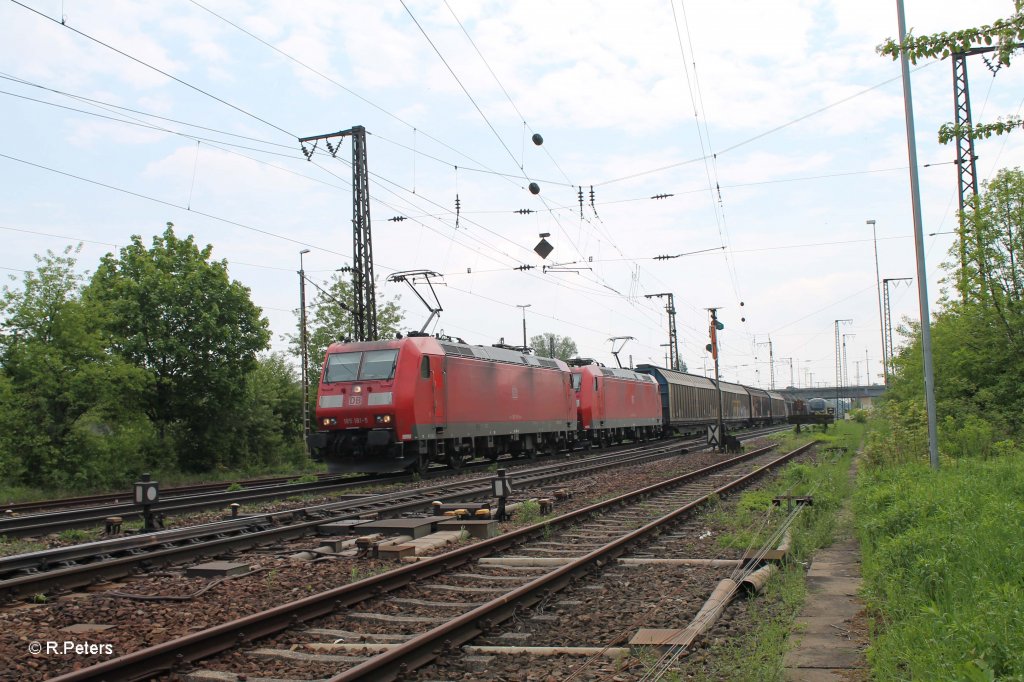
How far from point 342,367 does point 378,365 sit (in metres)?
1.15

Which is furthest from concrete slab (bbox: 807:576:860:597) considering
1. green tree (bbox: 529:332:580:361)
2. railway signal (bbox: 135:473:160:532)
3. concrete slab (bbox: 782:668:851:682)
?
green tree (bbox: 529:332:580:361)

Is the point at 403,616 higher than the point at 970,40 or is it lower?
lower

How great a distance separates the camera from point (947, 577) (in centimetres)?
560

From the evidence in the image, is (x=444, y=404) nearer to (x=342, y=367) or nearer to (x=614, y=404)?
(x=342, y=367)

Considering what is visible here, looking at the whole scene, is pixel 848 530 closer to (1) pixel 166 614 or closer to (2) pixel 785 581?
(2) pixel 785 581

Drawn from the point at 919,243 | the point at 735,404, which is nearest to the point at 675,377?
the point at 735,404

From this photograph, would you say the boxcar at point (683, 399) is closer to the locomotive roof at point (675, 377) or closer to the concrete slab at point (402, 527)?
the locomotive roof at point (675, 377)

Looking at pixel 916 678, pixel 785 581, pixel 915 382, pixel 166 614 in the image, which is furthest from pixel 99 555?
pixel 915 382

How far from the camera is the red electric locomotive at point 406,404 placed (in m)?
18.6

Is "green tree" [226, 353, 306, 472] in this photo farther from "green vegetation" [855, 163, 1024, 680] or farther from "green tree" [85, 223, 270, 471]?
"green vegetation" [855, 163, 1024, 680]

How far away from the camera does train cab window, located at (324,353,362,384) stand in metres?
19.5

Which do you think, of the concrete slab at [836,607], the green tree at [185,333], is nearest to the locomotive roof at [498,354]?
the green tree at [185,333]

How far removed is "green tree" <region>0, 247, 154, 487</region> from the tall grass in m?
18.5

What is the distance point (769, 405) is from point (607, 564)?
60206 millimetres
